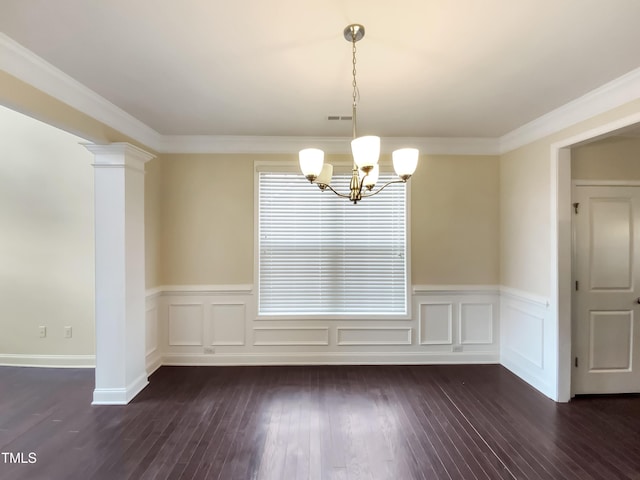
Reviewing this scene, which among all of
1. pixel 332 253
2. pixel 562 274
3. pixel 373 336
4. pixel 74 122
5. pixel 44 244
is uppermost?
pixel 74 122

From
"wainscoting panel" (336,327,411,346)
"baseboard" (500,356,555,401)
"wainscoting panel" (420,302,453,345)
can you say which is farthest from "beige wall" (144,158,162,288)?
"baseboard" (500,356,555,401)

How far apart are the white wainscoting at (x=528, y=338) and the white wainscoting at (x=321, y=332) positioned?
0.45 feet

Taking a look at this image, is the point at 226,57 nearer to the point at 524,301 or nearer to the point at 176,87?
the point at 176,87

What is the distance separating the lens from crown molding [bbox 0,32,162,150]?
191cm

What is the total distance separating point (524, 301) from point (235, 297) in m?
3.25

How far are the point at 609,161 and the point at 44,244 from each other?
6.06 metres

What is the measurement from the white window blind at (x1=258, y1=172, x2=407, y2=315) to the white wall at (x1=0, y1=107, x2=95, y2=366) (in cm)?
209

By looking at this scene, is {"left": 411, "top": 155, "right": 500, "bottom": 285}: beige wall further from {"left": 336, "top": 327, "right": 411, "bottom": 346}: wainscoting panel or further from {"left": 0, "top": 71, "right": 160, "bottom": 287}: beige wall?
{"left": 0, "top": 71, "right": 160, "bottom": 287}: beige wall

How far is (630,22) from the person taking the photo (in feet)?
5.48

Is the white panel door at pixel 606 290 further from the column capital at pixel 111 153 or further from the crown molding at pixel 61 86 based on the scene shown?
the crown molding at pixel 61 86

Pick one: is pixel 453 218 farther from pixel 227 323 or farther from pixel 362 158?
pixel 227 323

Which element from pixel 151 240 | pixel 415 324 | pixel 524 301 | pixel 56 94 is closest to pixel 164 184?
pixel 151 240

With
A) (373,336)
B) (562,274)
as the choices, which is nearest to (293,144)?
(373,336)

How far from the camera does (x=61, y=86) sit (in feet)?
7.51
